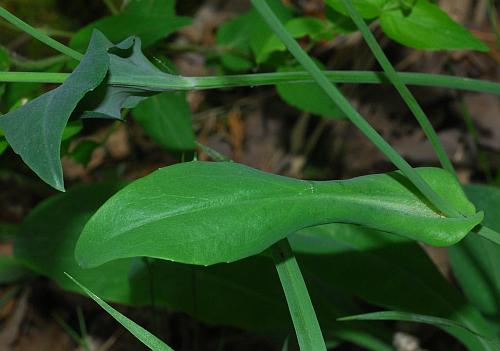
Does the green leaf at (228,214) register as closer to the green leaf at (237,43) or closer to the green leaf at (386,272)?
the green leaf at (386,272)

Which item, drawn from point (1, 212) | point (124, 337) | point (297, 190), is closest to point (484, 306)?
point (297, 190)

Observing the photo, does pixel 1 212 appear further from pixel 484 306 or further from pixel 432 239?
pixel 432 239

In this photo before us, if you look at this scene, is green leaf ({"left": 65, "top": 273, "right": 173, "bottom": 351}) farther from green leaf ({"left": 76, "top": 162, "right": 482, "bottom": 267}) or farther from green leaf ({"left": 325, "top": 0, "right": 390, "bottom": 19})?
green leaf ({"left": 325, "top": 0, "right": 390, "bottom": 19})

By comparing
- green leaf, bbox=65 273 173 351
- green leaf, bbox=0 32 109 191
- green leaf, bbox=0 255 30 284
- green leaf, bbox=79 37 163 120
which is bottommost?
green leaf, bbox=65 273 173 351

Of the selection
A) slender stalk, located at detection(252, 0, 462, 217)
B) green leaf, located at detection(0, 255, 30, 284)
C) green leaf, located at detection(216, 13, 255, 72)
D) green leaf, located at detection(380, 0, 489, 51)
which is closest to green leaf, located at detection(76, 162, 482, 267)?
slender stalk, located at detection(252, 0, 462, 217)

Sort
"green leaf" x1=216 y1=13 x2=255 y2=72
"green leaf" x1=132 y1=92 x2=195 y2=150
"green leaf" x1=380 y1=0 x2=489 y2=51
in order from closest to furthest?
"green leaf" x1=380 y1=0 x2=489 y2=51, "green leaf" x1=132 y1=92 x2=195 y2=150, "green leaf" x1=216 y1=13 x2=255 y2=72

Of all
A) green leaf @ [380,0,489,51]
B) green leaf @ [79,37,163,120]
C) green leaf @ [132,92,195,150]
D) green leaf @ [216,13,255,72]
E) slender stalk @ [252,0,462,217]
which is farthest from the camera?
green leaf @ [216,13,255,72]

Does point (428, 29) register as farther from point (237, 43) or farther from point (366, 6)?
point (237, 43)
